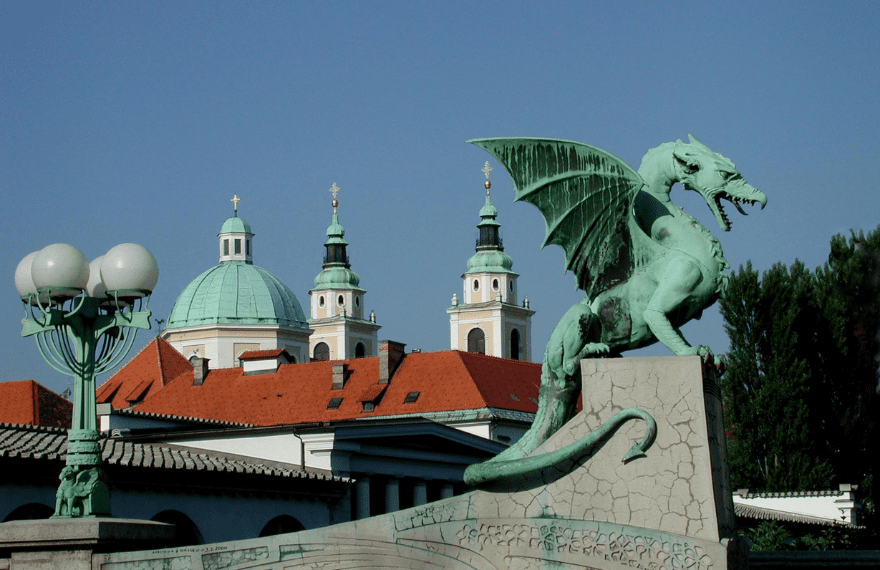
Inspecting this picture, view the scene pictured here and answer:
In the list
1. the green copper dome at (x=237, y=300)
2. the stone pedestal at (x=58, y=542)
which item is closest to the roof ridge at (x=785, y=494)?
the stone pedestal at (x=58, y=542)

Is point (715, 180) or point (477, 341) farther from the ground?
point (477, 341)

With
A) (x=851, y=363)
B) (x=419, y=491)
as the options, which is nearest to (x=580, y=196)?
(x=851, y=363)

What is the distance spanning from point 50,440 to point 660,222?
16259 millimetres

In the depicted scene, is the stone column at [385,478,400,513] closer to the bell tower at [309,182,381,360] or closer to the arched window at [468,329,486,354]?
the arched window at [468,329,486,354]

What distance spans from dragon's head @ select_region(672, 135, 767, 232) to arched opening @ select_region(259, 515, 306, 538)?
1807cm

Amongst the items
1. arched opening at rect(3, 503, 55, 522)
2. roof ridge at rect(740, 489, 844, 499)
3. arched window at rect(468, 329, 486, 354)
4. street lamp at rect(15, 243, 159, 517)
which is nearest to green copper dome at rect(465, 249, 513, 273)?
arched window at rect(468, 329, 486, 354)

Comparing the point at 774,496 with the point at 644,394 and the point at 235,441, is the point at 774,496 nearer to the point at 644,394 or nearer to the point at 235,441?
the point at 235,441

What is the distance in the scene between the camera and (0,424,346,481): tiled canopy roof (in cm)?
2102

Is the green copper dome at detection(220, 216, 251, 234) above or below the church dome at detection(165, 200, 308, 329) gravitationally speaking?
above

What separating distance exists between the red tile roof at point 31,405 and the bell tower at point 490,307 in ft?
181

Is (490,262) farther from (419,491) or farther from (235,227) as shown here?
(419,491)

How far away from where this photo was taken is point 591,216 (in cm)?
977

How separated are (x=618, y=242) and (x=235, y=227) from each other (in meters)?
86.9

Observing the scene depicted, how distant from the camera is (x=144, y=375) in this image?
71000mm
